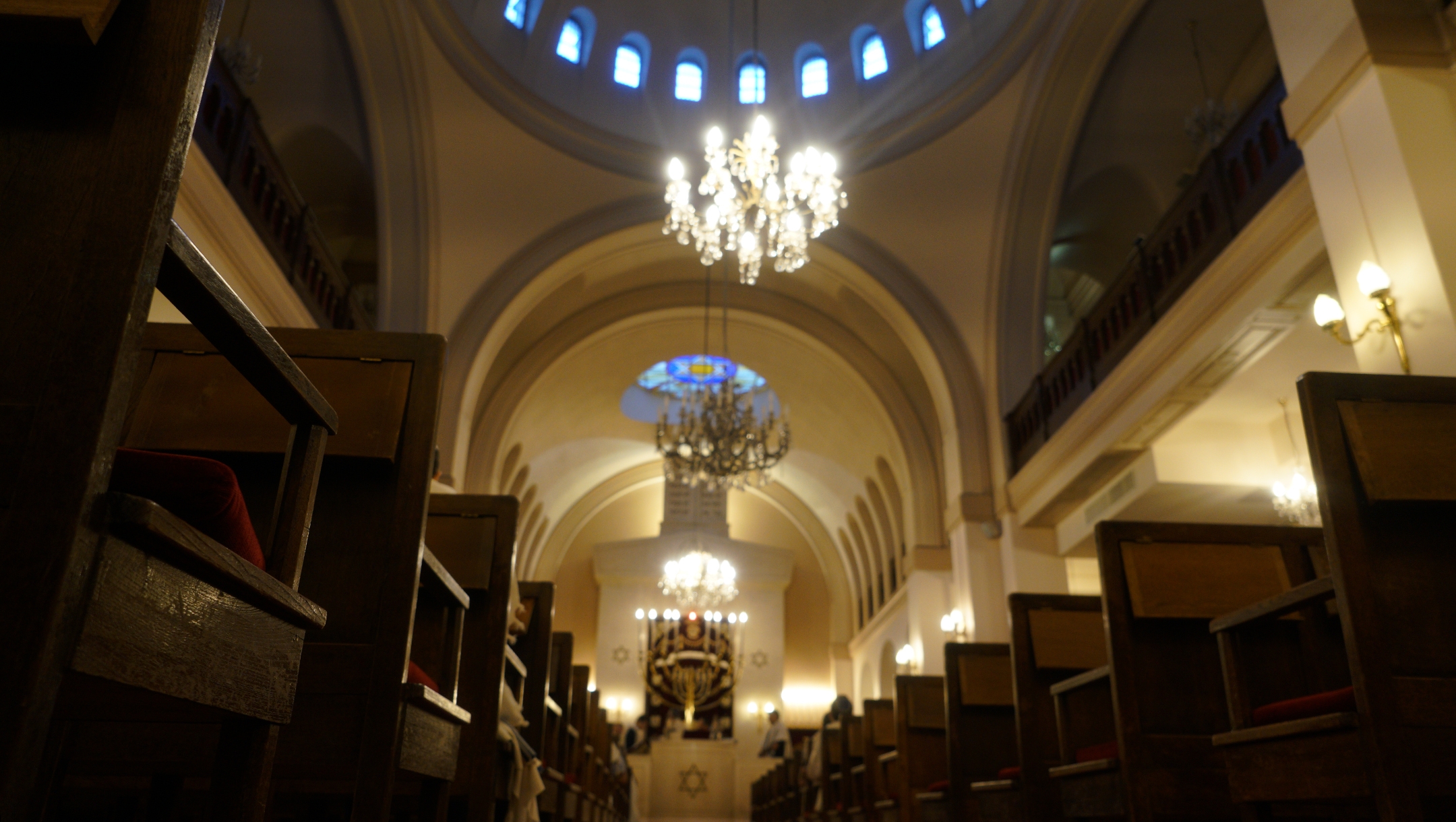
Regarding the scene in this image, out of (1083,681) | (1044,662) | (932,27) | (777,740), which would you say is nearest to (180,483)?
(1083,681)

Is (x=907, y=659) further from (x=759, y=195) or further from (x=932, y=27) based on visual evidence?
(x=932, y=27)

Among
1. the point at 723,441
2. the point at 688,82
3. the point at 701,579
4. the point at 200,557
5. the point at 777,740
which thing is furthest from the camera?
the point at 701,579

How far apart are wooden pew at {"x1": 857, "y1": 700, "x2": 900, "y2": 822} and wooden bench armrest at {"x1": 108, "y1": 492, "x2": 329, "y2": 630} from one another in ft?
15.5

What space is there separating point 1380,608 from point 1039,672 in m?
2.24

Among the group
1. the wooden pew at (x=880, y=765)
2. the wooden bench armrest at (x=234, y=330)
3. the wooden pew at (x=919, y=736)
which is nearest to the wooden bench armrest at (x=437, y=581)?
the wooden bench armrest at (x=234, y=330)

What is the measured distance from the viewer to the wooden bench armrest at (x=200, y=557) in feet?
3.41

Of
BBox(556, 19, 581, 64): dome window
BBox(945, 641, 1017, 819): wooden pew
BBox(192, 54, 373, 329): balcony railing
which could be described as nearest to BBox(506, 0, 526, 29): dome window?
BBox(556, 19, 581, 64): dome window

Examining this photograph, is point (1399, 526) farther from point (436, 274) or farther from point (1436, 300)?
point (436, 274)

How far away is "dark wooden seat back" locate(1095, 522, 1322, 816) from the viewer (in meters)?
3.05

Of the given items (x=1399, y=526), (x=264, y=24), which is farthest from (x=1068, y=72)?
(x=1399, y=526)

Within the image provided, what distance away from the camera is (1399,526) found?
87.4 inches

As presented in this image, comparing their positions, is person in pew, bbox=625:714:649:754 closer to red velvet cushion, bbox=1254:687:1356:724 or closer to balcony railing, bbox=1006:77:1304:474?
balcony railing, bbox=1006:77:1304:474

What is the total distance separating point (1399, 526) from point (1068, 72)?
9012 millimetres

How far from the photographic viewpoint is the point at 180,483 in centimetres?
128
